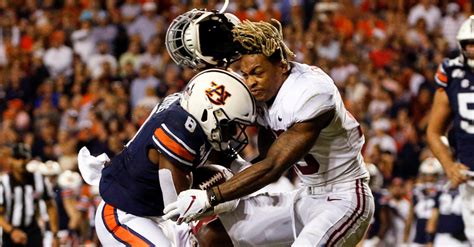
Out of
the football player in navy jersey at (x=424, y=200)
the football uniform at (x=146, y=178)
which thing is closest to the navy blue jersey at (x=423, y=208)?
the football player in navy jersey at (x=424, y=200)

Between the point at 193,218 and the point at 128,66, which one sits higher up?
the point at 193,218

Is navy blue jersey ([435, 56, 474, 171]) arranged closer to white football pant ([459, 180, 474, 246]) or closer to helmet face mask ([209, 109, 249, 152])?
white football pant ([459, 180, 474, 246])

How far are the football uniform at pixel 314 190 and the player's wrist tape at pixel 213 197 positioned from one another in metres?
→ 0.48

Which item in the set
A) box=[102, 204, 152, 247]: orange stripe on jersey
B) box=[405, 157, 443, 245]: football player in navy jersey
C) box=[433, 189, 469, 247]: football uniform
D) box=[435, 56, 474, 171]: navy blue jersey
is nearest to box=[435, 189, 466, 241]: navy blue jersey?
box=[433, 189, 469, 247]: football uniform

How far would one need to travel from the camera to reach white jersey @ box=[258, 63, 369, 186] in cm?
477

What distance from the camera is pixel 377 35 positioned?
1268cm

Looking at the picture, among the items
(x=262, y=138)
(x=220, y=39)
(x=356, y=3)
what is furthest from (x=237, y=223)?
(x=356, y=3)

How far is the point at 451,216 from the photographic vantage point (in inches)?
356

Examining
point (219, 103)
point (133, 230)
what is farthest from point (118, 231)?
point (219, 103)

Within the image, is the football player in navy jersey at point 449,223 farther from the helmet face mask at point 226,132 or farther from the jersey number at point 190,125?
the jersey number at point 190,125

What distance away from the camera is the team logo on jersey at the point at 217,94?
464 cm

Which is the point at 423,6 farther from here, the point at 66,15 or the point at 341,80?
the point at 66,15

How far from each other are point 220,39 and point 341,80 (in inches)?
275

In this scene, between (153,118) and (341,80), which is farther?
(341,80)
